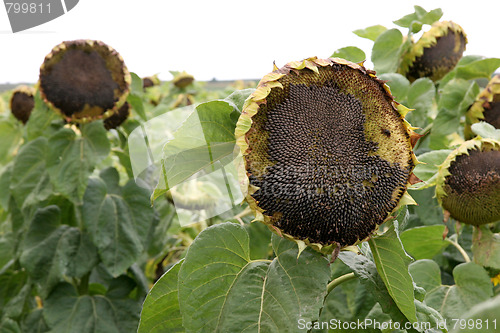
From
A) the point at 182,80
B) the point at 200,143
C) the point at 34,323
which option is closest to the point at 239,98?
the point at 200,143

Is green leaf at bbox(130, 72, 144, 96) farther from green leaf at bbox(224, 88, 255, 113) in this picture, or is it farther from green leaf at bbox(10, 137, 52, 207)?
green leaf at bbox(224, 88, 255, 113)

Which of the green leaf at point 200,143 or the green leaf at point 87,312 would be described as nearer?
the green leaf at point 200,143

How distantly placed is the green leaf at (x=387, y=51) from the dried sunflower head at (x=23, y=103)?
1337 millimetres

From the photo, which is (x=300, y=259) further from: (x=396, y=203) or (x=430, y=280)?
(x=430, y=280)

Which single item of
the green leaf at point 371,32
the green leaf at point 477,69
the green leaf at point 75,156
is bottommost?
the green leaf at point 75,156

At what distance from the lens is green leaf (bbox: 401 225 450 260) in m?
1.22

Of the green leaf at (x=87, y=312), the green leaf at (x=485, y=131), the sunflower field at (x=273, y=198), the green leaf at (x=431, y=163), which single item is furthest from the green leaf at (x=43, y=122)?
the green leaf at (x=485, y=131)

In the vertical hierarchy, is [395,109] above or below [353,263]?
above

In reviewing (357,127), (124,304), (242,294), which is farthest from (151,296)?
(124,304)

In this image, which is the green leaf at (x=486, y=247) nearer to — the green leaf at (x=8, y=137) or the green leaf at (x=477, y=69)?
the green leaf at (x=477, y=69)

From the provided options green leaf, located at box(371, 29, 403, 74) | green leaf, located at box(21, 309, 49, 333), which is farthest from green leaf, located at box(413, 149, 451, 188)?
green leaf, located at box(21, 309, 49, 333)

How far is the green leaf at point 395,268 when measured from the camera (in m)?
0.73

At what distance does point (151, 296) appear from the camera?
822 mm

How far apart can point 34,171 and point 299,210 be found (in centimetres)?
134
